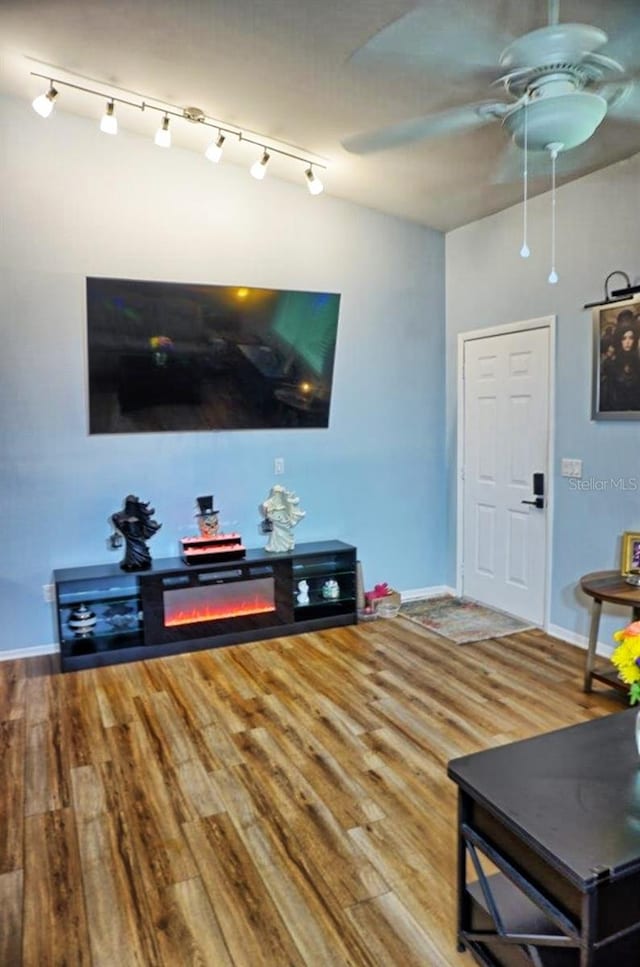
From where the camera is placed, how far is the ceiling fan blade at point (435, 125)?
2.40 metres

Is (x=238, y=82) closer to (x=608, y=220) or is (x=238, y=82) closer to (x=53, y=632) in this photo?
(x=608, y=220)

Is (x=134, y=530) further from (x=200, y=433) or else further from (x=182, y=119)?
(x=182, y=119)

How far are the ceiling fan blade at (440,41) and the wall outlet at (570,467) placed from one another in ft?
7.51

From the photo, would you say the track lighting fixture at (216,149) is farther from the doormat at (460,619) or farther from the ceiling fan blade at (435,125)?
the doormat at (460,619)

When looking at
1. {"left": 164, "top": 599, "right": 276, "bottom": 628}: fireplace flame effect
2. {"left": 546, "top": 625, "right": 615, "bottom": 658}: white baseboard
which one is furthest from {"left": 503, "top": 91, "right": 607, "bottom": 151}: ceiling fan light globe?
{"left": 164, "top": 599, "right": 276, "bottom": 628}: fireplace flame effect

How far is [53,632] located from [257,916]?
8.75 ft

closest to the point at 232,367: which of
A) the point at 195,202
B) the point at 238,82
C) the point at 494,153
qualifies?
the point at 195,202

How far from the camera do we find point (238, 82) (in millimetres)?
3033

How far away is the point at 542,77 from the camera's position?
2.19 m

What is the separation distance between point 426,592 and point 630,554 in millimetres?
1955

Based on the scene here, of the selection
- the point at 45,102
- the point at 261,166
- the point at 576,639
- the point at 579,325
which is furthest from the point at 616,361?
the point at 45,102

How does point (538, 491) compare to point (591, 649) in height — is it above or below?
above

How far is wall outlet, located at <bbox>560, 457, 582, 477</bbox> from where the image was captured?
388cm

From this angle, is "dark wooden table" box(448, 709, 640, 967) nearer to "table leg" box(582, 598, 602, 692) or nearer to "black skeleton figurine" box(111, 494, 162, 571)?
"table leg" box(582, 598, 602, 692)
